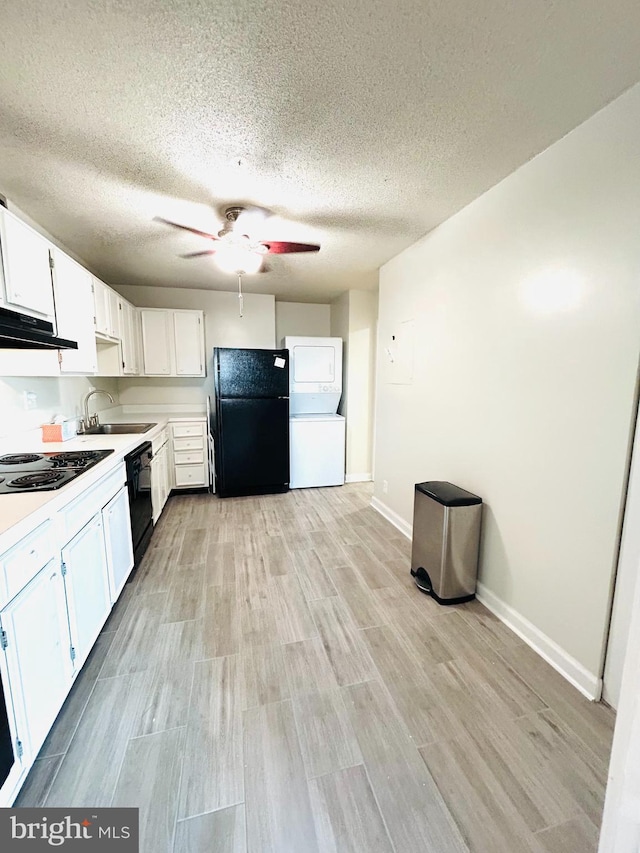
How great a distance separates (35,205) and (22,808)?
2979 mm

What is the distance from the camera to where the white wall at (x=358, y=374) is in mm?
4441

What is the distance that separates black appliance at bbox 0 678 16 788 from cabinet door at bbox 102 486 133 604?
2.98ft

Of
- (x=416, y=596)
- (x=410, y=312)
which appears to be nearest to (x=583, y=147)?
(x=410, y=312)

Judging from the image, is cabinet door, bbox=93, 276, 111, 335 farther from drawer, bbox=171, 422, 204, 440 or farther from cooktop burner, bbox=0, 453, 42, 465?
drawer, bbox=171, 422, 204, 440

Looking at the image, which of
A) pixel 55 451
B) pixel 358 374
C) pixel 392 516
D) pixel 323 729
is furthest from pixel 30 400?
pixel 358 374

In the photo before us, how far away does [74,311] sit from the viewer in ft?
7.66

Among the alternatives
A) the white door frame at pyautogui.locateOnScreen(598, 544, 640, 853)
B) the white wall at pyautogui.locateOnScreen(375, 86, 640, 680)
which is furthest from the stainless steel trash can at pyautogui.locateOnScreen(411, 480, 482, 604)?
the white door frame at pyautogui.locateOnScreen(598, 544, 640, 853)

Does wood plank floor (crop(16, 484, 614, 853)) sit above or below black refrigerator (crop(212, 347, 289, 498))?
below

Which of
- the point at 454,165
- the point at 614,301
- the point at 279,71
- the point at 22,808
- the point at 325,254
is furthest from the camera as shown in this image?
the point at 325,254

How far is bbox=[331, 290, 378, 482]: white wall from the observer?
4441mm

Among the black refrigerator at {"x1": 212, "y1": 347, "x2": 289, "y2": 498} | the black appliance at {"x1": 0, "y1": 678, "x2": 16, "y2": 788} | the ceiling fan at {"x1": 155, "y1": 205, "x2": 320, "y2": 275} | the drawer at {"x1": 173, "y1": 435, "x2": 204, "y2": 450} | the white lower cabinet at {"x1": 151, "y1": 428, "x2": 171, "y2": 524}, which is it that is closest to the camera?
the black appliance at {"x1": 0, "y1": 678, "x2": 16, "y2": 788}

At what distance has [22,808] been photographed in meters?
1.12

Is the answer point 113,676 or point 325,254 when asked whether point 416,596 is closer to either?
point 113,676

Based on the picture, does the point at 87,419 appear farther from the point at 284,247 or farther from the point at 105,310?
the point at 284,247
